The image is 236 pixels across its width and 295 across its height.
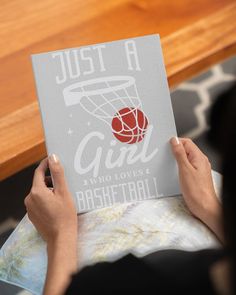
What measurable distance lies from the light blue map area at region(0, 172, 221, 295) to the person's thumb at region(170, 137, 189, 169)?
8 centimetres

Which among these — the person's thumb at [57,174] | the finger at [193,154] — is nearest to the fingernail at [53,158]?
the person's thumb at [57,174]

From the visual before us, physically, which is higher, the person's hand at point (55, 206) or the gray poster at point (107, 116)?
the gray poster at point (107, 116)

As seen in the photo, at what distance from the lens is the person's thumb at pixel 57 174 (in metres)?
0.95

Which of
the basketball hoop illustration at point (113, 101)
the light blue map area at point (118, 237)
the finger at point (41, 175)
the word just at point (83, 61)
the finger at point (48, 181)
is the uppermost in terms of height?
the word just at point (83, 61)

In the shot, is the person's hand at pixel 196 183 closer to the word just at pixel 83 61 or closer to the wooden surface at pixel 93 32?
the word just at pixel 83 61

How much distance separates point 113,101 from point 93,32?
0.46 meters

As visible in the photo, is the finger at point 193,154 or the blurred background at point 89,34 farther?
the blurred background at point 89,34

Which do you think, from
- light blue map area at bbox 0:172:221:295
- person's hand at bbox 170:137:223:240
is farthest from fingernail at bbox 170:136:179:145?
light blue map area at bbox 0:172:221:295

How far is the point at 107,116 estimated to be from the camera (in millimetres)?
979

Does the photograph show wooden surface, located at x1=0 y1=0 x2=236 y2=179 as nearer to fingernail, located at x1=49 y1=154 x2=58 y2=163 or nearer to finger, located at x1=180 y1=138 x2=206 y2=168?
fingernail, located at x1=49 y1=154 x2=58 y2=163

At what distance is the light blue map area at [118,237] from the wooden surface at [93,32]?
22 cm

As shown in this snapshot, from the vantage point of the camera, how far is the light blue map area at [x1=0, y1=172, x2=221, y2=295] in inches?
36.8

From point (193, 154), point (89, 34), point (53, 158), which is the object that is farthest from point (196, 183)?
point (89, 34)

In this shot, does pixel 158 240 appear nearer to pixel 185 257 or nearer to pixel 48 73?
pixel 185 257
